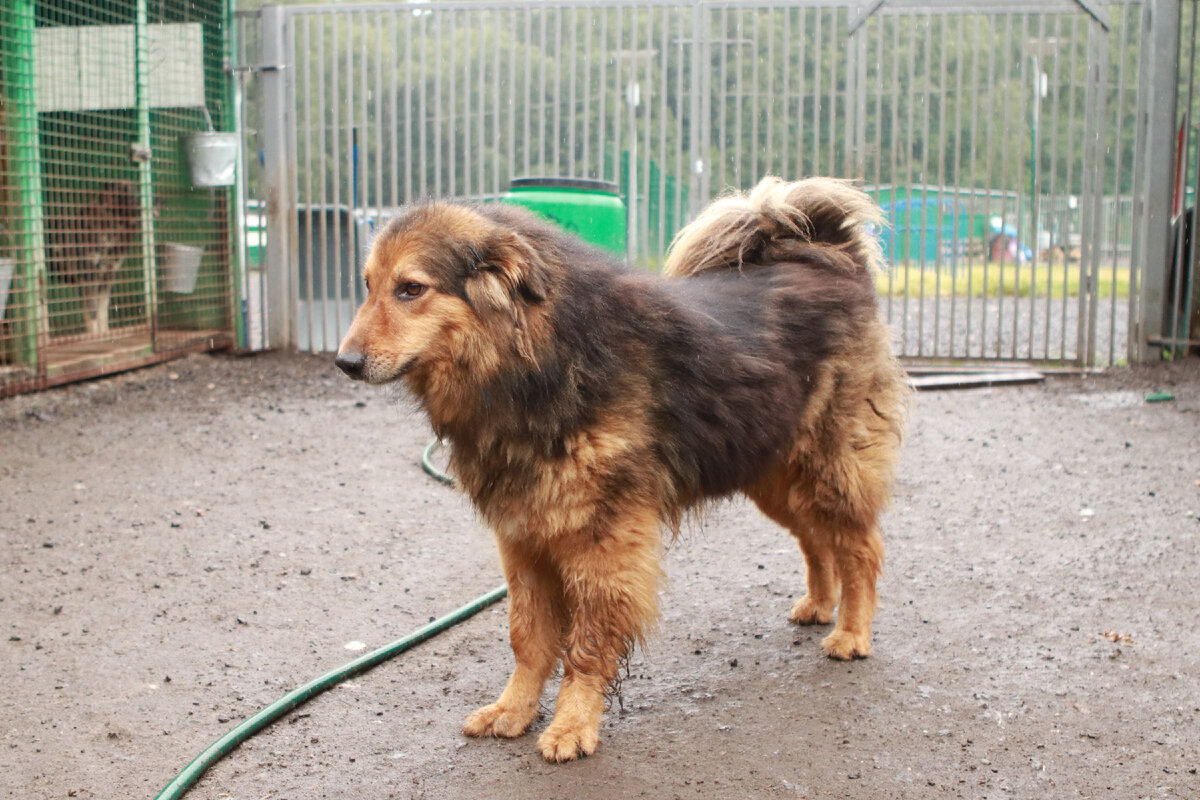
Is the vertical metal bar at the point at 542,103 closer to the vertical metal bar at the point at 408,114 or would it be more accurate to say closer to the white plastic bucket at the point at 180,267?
the vertical metal bar at the point at 408,114

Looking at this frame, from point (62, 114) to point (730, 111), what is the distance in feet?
19.2

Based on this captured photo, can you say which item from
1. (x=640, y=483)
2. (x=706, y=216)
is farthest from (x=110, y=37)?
(x=640, y=483)

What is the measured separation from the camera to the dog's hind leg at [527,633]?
349 centimetres

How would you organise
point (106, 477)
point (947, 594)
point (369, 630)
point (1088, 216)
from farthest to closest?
point (1088, 216) < point (106, 477) < point (947, 594) < point (369, 630)

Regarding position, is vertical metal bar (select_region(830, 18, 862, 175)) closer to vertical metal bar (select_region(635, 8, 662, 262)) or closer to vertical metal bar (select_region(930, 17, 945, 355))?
vertical metal bar (select_region(930, 17, 945, 355))

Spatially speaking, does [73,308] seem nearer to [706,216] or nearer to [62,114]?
[62,114]

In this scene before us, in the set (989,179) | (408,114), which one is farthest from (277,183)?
(989,179)

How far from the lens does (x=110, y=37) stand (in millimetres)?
9719

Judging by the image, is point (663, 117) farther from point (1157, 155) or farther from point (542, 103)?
point (1157, 155)

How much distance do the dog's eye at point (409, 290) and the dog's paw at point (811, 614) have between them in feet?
7.13

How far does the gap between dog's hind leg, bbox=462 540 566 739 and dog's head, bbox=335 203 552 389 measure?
67cm

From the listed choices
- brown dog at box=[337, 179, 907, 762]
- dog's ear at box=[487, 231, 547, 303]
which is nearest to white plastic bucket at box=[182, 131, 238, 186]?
brown dog at box=[337, 179, 907, 762]

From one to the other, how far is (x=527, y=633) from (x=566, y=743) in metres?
0.39

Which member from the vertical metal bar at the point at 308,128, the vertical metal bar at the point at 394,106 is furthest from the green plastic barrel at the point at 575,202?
the vertical metal bar at the point at 308,128
